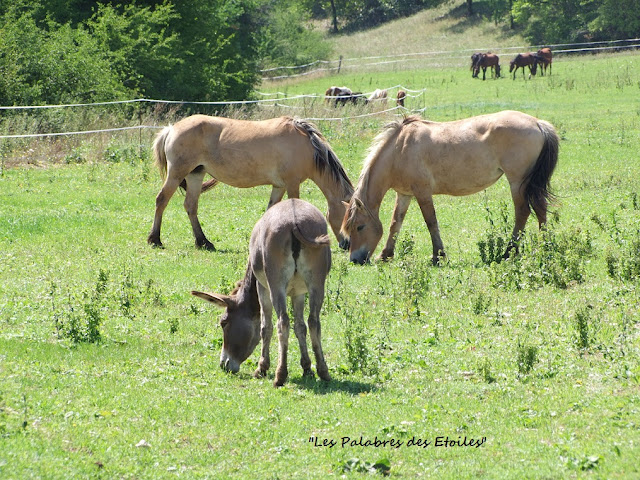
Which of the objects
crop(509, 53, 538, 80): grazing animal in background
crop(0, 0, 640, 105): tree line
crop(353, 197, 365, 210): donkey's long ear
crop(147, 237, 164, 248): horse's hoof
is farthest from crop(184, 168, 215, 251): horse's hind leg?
crop(509, 53, 538, 80): grazing animal in background

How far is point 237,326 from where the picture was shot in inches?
307

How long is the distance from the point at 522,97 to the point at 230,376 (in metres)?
30.2

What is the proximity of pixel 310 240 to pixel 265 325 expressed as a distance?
983 millimetres

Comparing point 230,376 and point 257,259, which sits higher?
point 257,259

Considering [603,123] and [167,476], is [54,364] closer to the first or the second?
[167,476]

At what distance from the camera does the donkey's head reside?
305 inches

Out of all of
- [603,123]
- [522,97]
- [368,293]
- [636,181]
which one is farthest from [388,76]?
[368,293]

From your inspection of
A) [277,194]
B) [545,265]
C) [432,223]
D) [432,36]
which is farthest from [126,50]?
[432,36]

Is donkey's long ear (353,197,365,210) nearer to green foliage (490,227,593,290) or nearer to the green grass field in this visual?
the green grass field

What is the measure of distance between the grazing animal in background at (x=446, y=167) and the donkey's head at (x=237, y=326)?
4432 millimetres

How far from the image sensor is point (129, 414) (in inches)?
252

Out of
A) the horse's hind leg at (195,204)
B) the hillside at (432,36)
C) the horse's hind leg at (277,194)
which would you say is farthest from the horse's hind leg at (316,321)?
the hillside at (432,36)

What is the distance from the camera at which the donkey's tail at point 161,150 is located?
13.9 meters

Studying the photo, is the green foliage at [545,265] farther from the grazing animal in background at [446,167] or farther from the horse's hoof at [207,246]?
the horse's hoof at [207,246]
